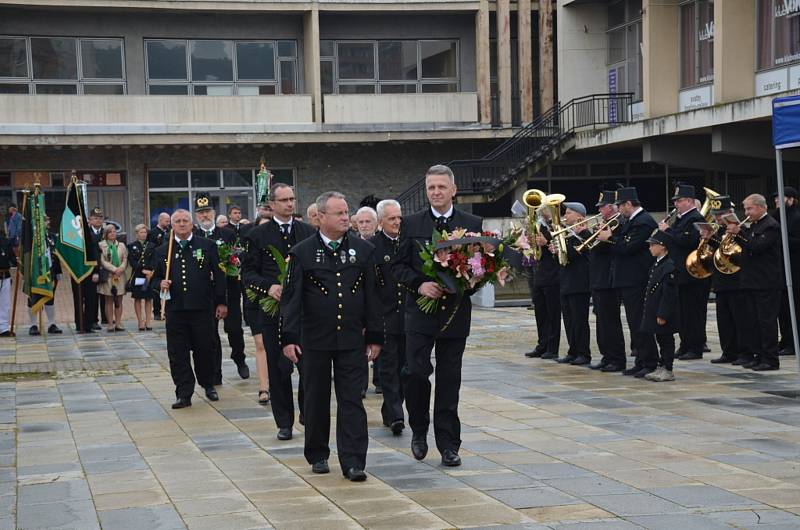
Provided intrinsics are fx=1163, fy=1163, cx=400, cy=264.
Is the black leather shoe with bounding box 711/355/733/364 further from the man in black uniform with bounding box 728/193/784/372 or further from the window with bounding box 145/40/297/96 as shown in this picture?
the window with bounding box 145/40/297/96

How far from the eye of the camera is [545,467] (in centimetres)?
835

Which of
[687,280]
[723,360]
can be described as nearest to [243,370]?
[687,280]

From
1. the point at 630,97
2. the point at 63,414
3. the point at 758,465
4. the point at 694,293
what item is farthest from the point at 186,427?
the point at 630,97

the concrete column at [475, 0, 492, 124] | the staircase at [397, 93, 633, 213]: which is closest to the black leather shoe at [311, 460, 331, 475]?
the staircase at [397, 93, 633, 213]

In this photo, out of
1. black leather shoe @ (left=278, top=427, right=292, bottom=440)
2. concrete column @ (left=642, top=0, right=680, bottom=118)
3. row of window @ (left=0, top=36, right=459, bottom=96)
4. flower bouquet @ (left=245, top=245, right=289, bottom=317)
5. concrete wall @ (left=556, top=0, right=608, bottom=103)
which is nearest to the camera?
flower bouquet @ (left=245, top=245, right=289, bottom=317)

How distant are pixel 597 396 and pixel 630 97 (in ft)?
69.8

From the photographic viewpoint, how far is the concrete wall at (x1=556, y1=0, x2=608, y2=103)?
110ft

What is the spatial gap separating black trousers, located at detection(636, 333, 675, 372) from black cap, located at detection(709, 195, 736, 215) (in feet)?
5.87

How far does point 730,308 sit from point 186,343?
658cm

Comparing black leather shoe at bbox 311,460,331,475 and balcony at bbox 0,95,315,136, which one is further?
balcony at bbox 0,95,315,136

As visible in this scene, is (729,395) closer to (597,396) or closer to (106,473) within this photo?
(597,396)

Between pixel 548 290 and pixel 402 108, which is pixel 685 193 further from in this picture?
pixel 402 108

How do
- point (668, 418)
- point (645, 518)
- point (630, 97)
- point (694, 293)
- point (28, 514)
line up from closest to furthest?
point (645, 518), point (28, 514), point (668, 418), point (694, 293), point (630, 97)

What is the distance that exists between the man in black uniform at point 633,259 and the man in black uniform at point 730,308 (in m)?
0.79
